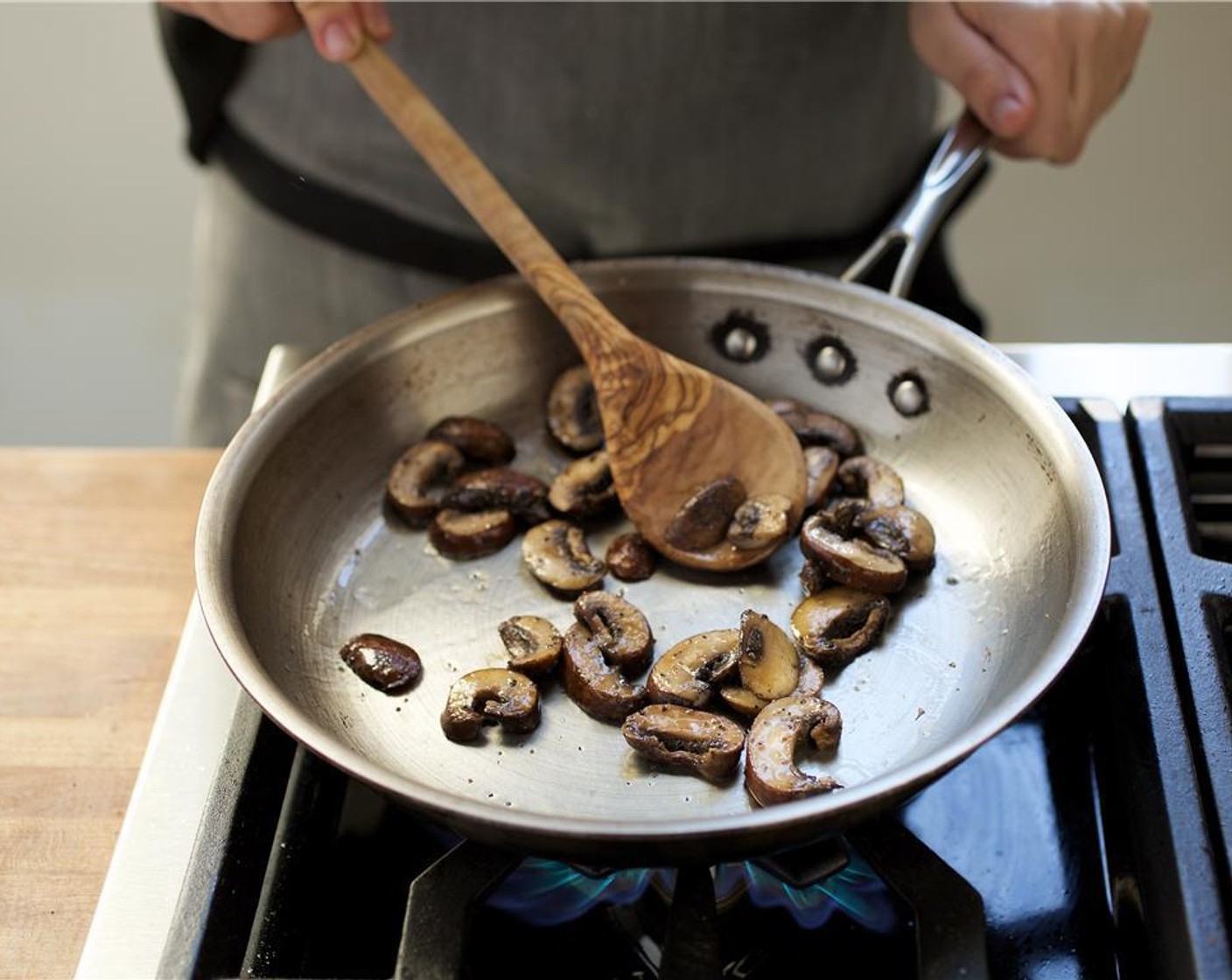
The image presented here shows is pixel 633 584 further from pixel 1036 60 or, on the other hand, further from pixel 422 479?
pixel 1036 60

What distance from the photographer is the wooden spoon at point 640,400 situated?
3.34 feet

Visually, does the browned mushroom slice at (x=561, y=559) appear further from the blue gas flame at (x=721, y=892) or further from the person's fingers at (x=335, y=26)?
the person's fingers at (x=335, y=26)

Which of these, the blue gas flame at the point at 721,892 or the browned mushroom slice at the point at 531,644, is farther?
the browned mushroom slice at the point at 531,644

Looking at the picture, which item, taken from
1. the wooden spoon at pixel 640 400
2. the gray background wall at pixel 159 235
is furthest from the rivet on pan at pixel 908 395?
the gray background wall at pixel 159 235

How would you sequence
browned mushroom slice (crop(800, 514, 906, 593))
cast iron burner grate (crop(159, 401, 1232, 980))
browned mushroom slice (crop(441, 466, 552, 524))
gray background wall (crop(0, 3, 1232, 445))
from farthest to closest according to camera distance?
1. gray background wall (crop(0, 3, 1232, 445))
2. browned mushroom slice (crop(441, 466, 552, 524))
3. browned mushroom slice (crop(800, 514, 906, 593))
4. cast iron burner grate (crop(159, 401, 1232, 980))

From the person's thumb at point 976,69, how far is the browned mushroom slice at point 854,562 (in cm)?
42

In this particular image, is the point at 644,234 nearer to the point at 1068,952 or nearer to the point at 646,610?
the point at 646,610

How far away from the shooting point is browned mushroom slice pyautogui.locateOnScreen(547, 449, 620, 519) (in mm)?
1045

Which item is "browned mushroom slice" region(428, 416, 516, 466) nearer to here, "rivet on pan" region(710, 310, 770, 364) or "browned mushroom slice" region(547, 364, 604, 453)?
"browned mushroom slice" region(547, 364, 604, 453)

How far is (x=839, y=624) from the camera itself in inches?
36.4

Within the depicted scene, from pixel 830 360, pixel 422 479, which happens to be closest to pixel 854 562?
pixel 830 360

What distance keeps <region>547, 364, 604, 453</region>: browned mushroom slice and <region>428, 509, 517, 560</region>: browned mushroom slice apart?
106mm

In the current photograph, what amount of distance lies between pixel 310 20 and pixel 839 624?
0.61m

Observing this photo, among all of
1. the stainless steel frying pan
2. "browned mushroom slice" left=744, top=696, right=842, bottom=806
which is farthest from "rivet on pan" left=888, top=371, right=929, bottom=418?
"browned mushroom slice" left=744, top=696, right=842, bottom=806
